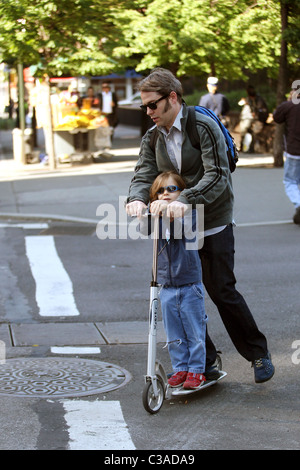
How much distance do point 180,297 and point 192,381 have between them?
50cm

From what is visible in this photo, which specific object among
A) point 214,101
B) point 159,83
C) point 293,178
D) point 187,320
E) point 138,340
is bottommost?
point 138,340

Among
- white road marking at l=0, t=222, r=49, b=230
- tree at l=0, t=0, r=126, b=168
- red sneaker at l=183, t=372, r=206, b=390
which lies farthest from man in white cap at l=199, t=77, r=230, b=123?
red sneaker at l=183, t=372, r=206, b=390

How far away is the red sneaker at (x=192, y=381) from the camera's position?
214 inches

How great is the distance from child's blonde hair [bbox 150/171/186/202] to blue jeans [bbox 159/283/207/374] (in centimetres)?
59

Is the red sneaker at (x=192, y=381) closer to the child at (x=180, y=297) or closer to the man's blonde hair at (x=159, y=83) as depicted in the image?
the child at (x=180, y=297)

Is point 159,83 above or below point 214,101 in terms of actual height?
above

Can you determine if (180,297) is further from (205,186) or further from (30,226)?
(30,226)

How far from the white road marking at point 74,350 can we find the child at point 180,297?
134 cm

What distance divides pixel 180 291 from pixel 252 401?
793 millimetres

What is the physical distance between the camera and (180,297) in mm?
5469

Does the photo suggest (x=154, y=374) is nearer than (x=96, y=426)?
No

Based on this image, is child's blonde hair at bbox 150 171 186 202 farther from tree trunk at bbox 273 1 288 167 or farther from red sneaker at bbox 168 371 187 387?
tree trunk at bbox 273 1 288 167

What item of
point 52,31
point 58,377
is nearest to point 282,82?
point 52,31

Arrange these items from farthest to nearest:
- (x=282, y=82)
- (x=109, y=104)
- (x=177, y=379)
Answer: (x=109, y=104) < (x=282, y=82) < (x=177, y=379)
